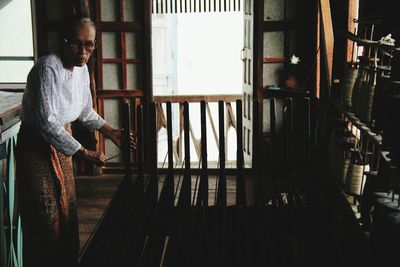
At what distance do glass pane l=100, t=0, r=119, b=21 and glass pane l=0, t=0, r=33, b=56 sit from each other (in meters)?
0.85

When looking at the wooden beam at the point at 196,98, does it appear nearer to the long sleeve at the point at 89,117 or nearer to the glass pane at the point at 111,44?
the glass pane at the point at 111,44

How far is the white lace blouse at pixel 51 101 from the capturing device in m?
2.24

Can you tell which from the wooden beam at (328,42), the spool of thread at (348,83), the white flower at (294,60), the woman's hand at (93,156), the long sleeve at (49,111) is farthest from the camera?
the white flower at (294,60)

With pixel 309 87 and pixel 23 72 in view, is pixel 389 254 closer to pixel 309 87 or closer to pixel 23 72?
pixel 309 87

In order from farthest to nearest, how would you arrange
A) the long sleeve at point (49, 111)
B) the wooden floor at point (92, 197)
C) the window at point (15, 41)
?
the window at point (15, 41)
the wooden floor at point (92, 197)
the long sleeve at point (49, 111)

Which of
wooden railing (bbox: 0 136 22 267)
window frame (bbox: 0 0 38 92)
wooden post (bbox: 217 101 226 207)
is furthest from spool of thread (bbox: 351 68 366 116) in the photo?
window frame (bbox: 0 0 38 92)

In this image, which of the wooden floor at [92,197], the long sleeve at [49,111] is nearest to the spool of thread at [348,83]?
the long sleeve at [49,111]

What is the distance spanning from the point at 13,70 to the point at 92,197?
181 centimetres

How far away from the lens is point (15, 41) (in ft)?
18.8

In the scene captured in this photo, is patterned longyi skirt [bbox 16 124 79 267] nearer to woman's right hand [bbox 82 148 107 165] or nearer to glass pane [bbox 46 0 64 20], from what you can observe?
woman's right hand [bbox 82 148 107 165]

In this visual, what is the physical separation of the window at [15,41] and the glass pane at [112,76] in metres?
0.81

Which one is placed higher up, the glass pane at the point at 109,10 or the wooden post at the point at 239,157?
the glass pane at the point at 109,10

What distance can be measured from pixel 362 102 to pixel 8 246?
200 cm

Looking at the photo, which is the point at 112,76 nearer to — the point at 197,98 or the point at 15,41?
the point at 15,41
